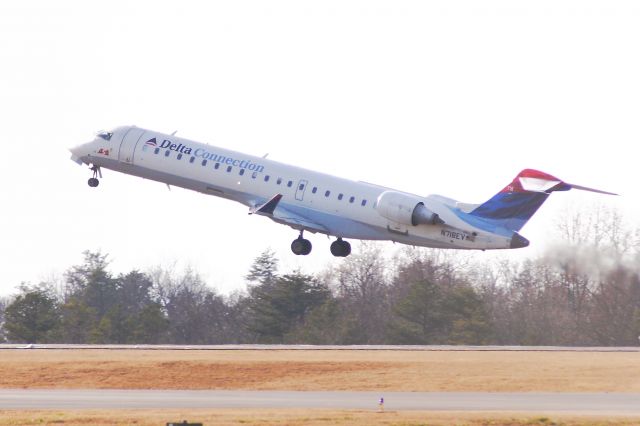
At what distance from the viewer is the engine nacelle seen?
57.0 metres

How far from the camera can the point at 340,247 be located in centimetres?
6322

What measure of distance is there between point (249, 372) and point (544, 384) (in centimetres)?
1332

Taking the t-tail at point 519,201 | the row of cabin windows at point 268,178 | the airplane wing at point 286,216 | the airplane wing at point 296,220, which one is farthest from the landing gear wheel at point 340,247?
the t-tail at point 519,201

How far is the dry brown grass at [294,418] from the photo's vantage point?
4203 centimetres

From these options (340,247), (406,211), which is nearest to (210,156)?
(340,247)

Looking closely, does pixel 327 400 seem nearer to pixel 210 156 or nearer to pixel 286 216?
pixel 286 216

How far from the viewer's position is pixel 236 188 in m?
61.4

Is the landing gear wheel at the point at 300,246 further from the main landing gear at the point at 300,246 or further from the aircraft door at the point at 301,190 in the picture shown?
the aircraft door at the point at 301,190

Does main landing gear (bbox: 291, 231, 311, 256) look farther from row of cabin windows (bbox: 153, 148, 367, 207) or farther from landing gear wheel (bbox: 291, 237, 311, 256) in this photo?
row of cabin windows (bbox: 153, 148, 367, 207)

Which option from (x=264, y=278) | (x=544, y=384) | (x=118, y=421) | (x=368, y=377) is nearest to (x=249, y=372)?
(x=368, y=377)

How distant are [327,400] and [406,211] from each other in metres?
9.62

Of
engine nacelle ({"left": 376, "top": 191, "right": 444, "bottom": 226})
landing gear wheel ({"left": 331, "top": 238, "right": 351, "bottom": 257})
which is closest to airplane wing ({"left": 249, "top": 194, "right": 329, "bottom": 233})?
landing gear wheel ({"left": 331, "top": 238, "right": 351, "bottom": 257})

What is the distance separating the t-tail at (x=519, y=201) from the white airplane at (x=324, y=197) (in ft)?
0.13

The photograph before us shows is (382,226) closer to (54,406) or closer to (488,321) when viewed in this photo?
(54,406)
